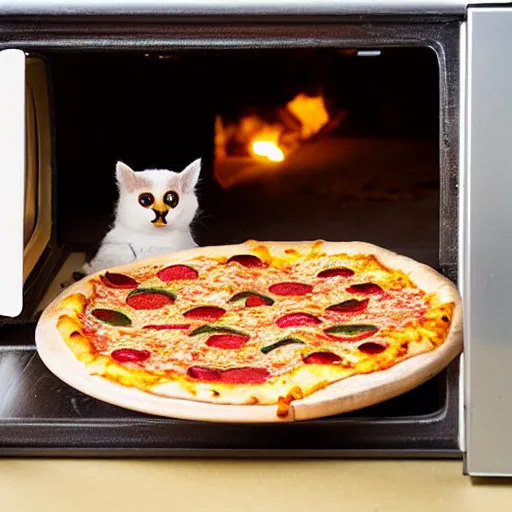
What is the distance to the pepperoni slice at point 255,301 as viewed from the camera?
134cm

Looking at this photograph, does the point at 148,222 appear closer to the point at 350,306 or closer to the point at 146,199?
the point at 146,199

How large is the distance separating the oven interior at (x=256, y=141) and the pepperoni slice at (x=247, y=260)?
3 cm

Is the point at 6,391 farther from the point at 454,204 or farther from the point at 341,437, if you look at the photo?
the point at 454,204

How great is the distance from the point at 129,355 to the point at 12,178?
25 centimetres

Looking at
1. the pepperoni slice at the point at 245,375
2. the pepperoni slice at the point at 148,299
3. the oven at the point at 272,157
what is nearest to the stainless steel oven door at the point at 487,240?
the oven at the point at 272,157

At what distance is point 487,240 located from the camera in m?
1.08

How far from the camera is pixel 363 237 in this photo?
4.48 ft

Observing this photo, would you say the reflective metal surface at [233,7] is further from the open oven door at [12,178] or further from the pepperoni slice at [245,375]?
the pepperoni slice at [245,375]

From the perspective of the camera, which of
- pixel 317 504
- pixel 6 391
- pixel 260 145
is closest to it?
pixel 317 504

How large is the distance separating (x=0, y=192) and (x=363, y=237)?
0.50 metres

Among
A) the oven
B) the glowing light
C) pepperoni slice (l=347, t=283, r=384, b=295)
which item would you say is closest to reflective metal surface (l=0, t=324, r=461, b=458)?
the oven

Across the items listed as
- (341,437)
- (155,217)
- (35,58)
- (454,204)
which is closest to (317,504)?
(341,437)

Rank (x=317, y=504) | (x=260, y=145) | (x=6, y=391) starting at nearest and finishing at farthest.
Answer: (x=317, y=504)
(x=6, y=391)
(x=260, y=145)

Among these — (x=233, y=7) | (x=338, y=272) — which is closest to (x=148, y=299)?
(x=338, y=272)
